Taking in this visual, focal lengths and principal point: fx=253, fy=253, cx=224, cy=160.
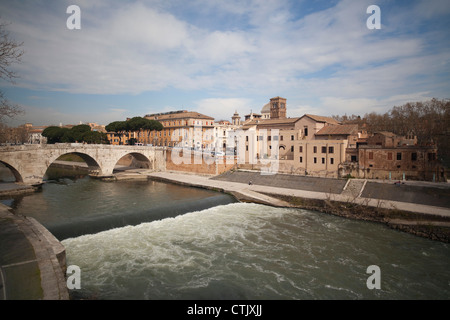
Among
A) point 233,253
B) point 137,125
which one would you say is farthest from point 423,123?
point 137,125

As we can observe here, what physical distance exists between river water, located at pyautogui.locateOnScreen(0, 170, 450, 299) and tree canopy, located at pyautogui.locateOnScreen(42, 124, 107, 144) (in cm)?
3062

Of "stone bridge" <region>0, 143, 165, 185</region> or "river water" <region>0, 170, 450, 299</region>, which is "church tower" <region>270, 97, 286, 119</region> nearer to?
"stone bridge" <region>0, 143, 165, 185</region>

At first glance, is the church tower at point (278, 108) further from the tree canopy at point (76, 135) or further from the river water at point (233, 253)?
the tree canopy at point (76, 135)

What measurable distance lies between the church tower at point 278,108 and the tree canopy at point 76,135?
35.0 metres

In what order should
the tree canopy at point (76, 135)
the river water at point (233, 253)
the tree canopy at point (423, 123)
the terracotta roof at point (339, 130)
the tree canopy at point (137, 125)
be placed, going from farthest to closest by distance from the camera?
the tree canopy at point (76, 135) < the tree canopy at point (137, 125) < the tree canopy at point (423, 123) < the terracotta roof at point (339, 130) < the river water at point (233, 253)

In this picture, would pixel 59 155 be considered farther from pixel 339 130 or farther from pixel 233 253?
pixel 339 130

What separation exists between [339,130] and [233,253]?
22292 millimetres

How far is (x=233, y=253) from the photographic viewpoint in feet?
43.1

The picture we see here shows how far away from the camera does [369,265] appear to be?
1206 cm

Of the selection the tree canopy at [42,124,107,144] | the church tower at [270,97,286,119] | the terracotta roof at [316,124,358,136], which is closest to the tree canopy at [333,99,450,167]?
the terracotta roof at [316,124,358,136]

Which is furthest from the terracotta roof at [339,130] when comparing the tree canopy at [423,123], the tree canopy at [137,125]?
the tree canopy at [137,125]

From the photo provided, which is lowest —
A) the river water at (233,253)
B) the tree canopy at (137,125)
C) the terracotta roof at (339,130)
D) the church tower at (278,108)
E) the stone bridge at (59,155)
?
the river water at (233,253)

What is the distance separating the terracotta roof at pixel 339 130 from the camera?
28562 millimetres

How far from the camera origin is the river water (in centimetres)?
1013
